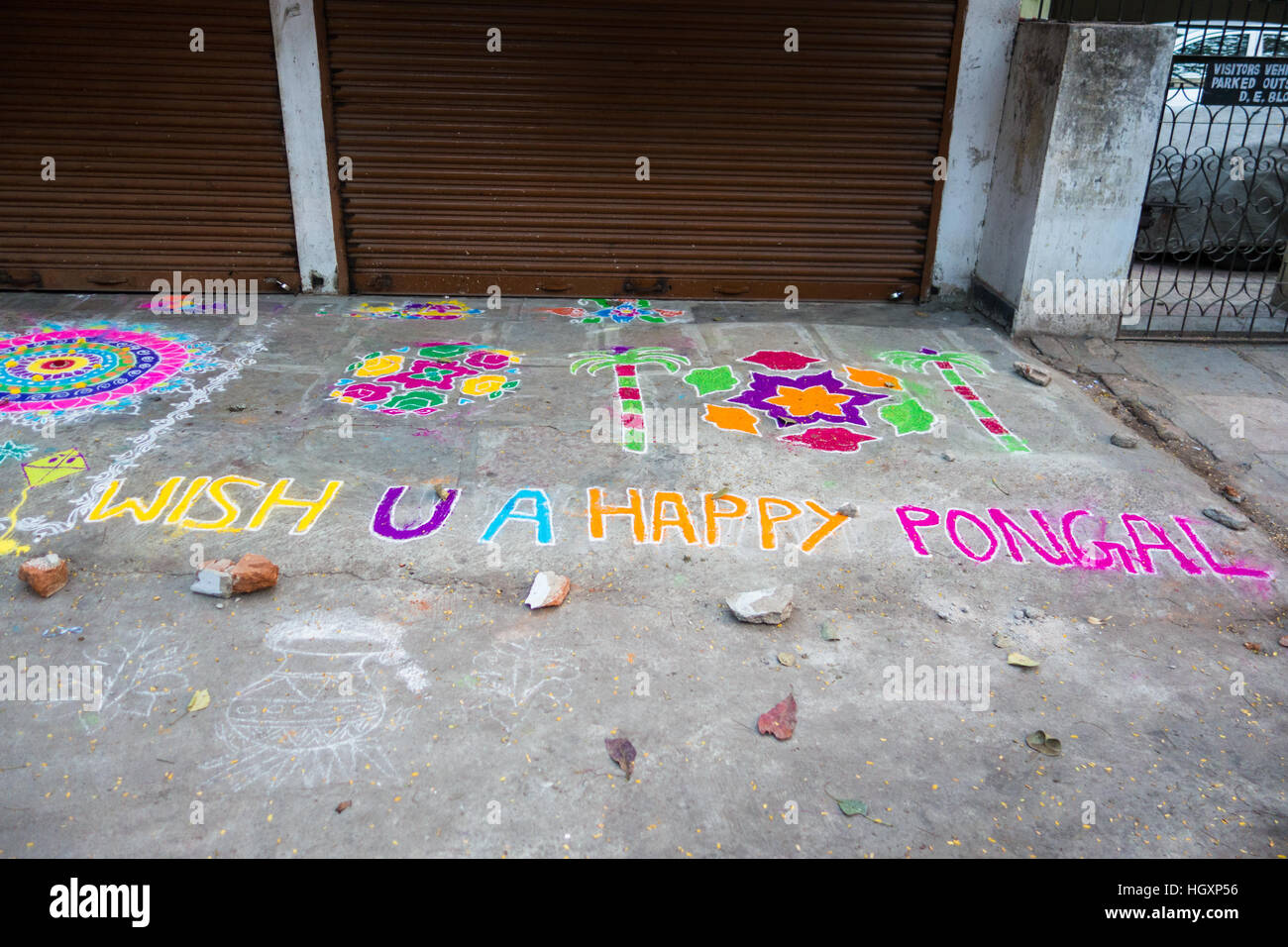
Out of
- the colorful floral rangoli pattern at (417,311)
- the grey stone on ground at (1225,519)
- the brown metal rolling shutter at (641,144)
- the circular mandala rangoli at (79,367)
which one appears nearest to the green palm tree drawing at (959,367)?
the grey stone on ground at (1225,519)

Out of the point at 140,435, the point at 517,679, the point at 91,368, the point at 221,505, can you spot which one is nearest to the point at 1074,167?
the point at 517,679

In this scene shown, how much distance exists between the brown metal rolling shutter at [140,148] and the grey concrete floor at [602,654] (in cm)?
238

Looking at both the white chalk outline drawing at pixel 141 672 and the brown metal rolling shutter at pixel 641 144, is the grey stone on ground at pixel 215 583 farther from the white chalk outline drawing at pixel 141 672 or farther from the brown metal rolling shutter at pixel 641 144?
the brown metal rolling shutter at pixel 641 144

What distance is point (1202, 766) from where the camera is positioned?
2846 mm

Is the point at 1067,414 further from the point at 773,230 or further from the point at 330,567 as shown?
the point at 330,567

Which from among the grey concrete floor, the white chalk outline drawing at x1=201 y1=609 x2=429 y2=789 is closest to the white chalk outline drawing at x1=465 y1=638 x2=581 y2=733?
the grey concrete floor

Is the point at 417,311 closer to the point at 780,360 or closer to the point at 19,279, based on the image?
the point at 780,360

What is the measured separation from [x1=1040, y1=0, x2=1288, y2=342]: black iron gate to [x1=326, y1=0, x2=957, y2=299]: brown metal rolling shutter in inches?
64.5

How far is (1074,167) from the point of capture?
6.36 metres

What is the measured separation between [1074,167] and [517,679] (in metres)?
5.48

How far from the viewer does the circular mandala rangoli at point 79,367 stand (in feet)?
16.8

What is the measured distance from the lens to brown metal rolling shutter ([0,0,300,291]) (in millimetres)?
6539

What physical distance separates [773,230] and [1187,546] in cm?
421

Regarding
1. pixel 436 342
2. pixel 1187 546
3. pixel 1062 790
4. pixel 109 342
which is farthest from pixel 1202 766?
pixel 109 342
